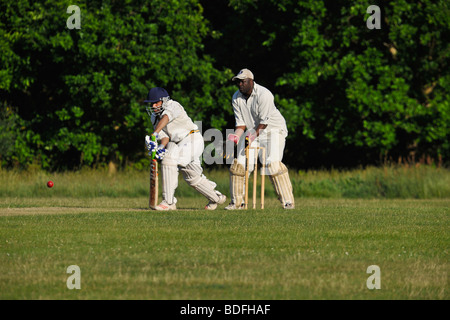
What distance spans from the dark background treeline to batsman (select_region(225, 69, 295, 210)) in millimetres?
10591

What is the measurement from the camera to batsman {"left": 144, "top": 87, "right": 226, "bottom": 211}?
12.9 m

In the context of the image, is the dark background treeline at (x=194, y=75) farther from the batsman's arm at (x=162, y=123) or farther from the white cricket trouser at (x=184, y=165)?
the batsman's arm at (x=162, y=123)

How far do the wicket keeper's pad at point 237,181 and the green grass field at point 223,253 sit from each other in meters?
0.58

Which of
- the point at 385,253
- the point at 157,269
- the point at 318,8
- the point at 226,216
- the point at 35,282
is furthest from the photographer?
the point at 318,8

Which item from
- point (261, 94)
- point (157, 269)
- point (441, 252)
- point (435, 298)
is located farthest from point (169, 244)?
point (261, 94)

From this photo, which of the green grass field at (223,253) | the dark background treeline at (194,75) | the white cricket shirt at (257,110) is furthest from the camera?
the dark background treeline at (194,75)

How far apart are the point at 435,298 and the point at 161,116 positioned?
691 centimetres

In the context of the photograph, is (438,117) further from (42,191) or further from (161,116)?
(161,116)

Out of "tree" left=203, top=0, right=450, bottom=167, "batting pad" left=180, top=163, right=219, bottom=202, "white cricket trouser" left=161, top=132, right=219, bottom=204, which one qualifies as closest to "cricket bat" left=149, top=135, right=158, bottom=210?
"white cricket trouser" left=161, top=132, right=219, bottom=204

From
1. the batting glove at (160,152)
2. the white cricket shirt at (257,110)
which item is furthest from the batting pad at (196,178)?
the white cricket shirt at (257,110)

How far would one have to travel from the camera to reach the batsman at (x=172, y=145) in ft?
42.4

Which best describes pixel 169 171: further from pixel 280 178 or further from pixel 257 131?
pixel 280 178

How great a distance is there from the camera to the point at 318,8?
24.7 meters

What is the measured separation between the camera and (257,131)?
43.4 feet
